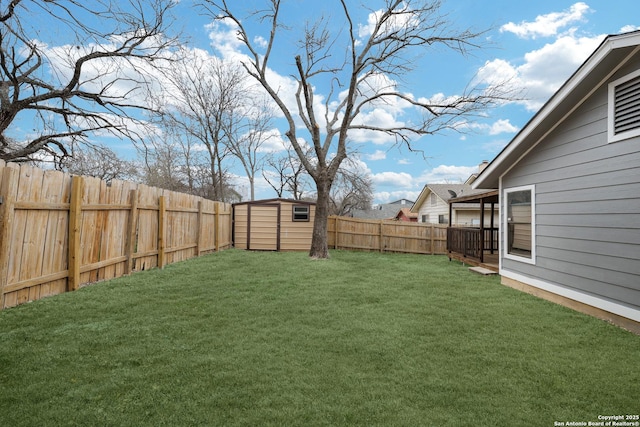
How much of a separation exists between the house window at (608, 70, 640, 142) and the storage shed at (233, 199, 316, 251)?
33.8 feet

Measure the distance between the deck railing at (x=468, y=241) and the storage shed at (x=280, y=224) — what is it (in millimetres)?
5605

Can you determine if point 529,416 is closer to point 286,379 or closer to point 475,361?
point 475,361

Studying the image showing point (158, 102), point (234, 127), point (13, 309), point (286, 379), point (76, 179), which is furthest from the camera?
point (234, 127)

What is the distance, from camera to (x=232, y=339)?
11.5 ft

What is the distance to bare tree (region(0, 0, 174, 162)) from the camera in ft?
23.0

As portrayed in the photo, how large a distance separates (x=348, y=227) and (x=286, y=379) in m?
12.1

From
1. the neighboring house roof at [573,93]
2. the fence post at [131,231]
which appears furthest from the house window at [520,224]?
the fence post at [131,231]

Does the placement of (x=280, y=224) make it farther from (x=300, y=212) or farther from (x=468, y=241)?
(x=468, y=241)

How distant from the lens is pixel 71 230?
195 inches

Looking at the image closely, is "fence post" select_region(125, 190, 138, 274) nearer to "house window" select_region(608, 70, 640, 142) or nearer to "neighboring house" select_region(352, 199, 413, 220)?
"house window" select_region(608, 70, 640, 142)

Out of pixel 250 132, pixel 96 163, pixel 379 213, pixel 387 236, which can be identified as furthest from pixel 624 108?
pixel 379 213

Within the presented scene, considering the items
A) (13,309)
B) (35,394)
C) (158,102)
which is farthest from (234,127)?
(35,394)

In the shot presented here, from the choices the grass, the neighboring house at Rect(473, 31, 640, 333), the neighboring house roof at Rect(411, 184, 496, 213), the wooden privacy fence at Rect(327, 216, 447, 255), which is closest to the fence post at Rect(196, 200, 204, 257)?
the grass

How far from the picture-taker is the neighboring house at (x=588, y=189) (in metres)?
4.19
